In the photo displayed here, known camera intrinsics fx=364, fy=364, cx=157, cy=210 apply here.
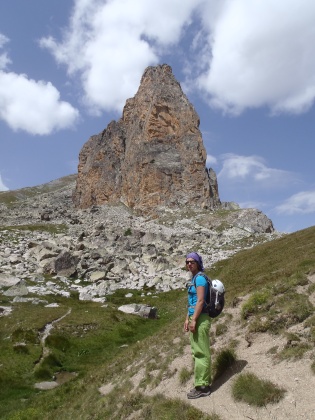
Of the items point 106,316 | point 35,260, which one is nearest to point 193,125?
point 35,260

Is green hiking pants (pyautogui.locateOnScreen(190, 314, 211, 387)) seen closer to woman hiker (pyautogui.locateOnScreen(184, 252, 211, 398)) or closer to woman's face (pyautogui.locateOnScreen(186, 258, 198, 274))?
woman hiker (pyautogui.locateOnScreen(184, 252, 211, 398))

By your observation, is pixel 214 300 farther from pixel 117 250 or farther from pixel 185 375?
pixel 117 250

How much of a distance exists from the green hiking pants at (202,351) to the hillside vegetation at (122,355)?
63 centimetres

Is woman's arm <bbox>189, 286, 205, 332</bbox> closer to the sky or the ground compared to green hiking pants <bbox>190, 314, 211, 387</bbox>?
closer to the sky

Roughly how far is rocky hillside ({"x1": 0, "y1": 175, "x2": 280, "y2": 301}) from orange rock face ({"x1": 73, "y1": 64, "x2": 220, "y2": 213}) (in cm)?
1019

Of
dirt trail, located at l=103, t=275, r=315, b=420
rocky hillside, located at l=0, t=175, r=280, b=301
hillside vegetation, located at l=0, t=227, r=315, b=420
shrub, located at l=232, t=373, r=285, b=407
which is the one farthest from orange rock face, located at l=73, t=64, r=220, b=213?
shrub, located at l=232, t=373, r=285, b=407

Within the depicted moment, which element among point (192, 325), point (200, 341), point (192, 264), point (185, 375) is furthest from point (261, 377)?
point (192, 264)

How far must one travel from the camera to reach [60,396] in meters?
17.7

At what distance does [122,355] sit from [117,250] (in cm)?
4502

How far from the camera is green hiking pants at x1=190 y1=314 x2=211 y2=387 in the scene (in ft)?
34.5

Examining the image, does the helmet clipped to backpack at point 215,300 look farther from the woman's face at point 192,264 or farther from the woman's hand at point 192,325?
the woman's face at point 192,264

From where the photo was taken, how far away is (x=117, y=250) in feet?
218

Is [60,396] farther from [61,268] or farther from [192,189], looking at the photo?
[192,189]

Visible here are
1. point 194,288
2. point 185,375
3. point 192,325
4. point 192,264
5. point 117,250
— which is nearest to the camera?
point 192,325
